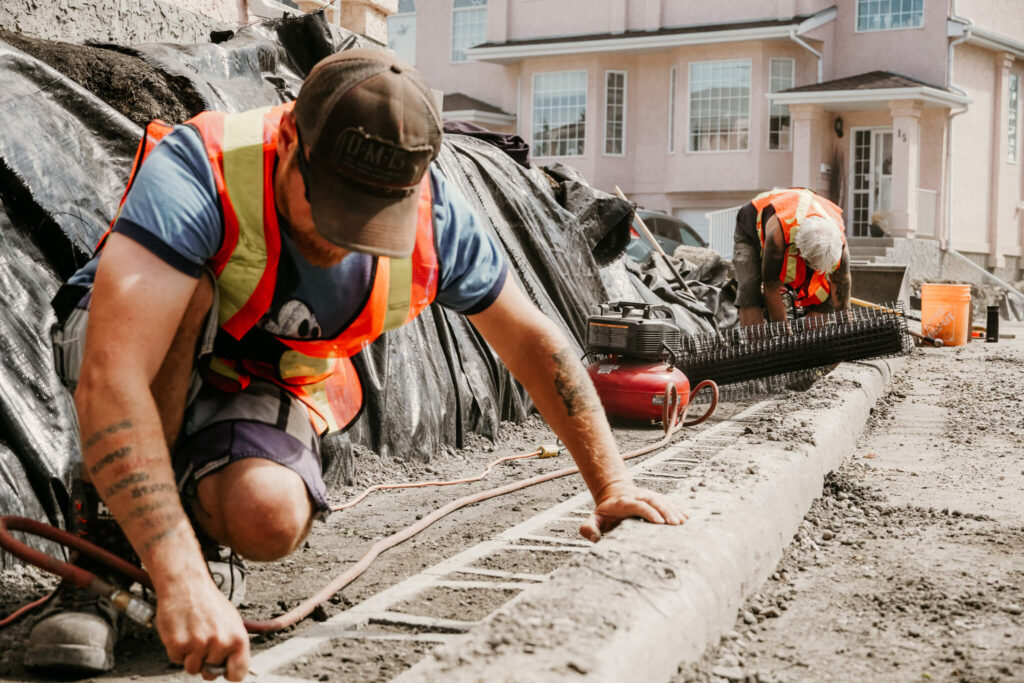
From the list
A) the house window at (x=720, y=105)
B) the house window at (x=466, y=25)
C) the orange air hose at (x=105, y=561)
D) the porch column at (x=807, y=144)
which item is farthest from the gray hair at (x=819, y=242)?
the house window at (x=466, y=25)

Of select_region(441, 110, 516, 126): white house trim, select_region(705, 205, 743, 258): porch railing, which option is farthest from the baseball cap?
select_region(441, 110, 516, 126): white house trim

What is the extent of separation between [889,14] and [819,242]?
18.8 meters

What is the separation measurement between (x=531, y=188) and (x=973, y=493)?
4135 mm

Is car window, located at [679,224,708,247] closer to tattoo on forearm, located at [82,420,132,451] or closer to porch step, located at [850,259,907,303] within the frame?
porch step, located at [850,259,907,303]

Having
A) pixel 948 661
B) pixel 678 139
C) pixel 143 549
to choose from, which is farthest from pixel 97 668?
pixel 678 139

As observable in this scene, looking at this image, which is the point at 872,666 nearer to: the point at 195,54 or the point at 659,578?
the point at 659,578

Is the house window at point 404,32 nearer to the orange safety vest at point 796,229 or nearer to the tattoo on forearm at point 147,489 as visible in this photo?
the orange safety vest at point 796,229

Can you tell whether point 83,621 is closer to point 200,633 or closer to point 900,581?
point 200,633

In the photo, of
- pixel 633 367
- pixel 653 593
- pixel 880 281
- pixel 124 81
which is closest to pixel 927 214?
pixel 880 281

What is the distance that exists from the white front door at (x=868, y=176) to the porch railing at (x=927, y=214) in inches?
28.0

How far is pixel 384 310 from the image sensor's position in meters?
2.65

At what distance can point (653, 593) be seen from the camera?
2.44m

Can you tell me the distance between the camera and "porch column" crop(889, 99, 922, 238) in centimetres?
2272

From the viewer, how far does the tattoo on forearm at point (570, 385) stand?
2.76 metres
